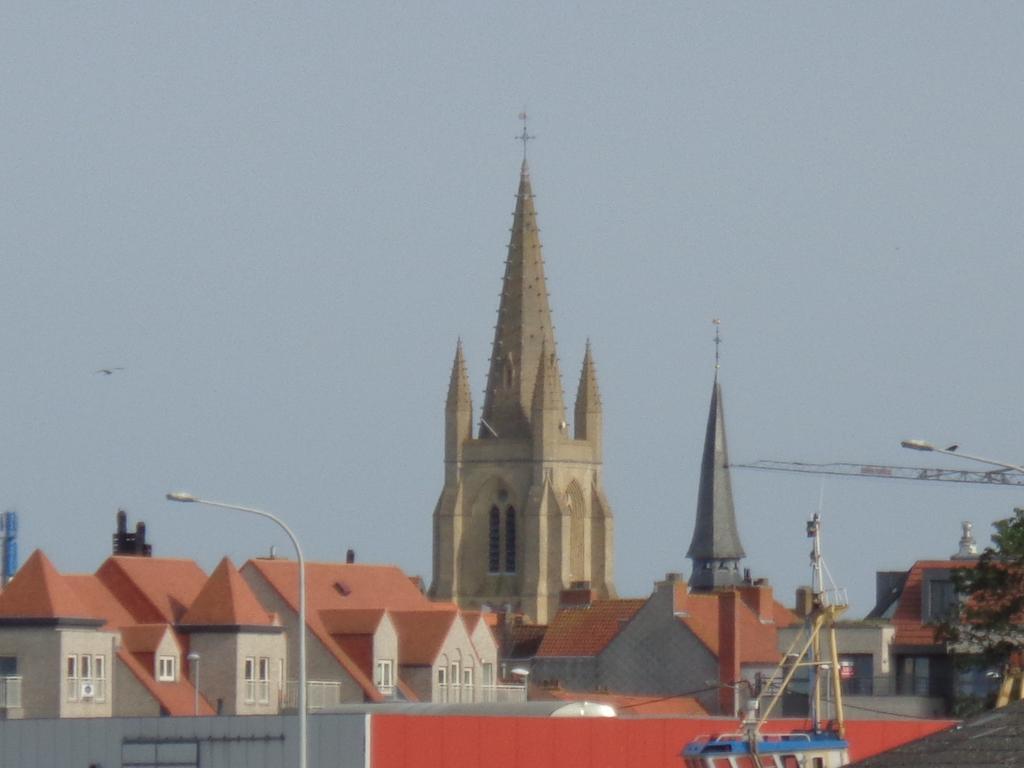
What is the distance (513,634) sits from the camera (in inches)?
5423

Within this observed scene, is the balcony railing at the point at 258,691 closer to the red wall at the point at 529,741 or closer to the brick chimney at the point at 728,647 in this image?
the brick chimney at the point at 728,647

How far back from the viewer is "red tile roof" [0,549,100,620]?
88.4 metres

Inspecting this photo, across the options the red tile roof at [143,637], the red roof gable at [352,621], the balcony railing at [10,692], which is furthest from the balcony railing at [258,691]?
the balcony railing at [10,692]

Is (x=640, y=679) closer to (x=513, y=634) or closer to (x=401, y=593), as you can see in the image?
(x=401, y=593)

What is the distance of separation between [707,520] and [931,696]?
3883 inches

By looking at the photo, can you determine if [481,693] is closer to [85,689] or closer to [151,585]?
[151,585]

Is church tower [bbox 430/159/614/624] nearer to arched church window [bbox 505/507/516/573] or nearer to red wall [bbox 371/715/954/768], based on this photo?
arched church window [bbox 505/507/516/573]

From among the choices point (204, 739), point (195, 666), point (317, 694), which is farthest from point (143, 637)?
point (204, 739)

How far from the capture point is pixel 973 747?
3434cm

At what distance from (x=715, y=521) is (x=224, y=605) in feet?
319

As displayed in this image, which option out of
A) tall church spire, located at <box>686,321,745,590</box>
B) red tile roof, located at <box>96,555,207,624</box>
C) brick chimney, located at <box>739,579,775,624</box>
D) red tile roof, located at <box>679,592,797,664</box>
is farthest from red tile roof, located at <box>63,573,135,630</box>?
tall church spire, located at <box>686,321,745,590</box>

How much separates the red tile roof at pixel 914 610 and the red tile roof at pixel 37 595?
2426 cm

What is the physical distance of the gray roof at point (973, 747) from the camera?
3394 cm

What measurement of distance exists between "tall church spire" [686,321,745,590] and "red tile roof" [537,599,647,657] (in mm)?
55233
